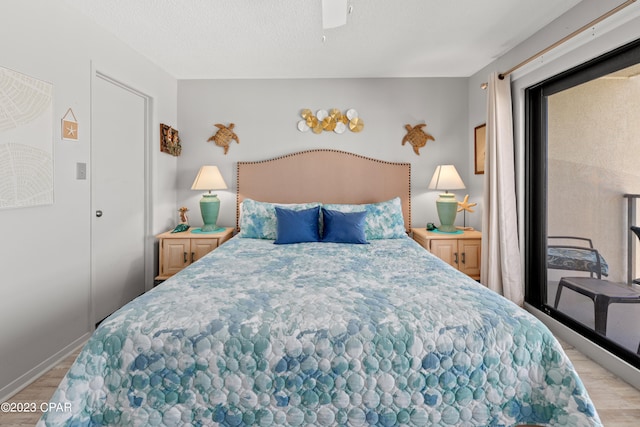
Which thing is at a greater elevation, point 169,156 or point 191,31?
point 191,31

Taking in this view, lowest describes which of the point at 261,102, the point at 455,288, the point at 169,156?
the point at 455,288

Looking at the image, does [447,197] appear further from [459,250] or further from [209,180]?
[209,180]

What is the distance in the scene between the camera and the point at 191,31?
102 inches

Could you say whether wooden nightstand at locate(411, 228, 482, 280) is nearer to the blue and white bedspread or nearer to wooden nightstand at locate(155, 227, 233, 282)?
the blue and white bedspread

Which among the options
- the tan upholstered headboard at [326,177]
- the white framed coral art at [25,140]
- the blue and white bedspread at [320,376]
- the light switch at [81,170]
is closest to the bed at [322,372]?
the blue and white bedspread at [320,376]

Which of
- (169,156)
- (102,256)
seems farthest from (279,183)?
(102,256)

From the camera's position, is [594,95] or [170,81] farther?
[170,81]

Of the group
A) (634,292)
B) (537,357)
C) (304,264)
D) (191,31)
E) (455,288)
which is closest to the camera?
(537,357)

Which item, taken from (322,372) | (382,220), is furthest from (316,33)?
(322,372)

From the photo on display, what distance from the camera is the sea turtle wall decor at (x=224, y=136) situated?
3.68 metres

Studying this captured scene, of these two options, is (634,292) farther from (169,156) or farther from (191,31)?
(169,156)

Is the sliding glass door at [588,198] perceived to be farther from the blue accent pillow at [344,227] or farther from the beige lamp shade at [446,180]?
the blue accent pillow at [344,227]

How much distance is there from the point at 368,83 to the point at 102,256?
3074mm

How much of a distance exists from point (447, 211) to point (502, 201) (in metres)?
0.61
